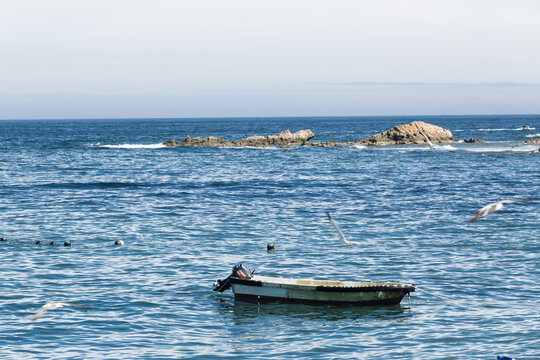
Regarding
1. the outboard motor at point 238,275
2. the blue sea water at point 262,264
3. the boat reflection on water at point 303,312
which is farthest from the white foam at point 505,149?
the outboard motor at point 238,275

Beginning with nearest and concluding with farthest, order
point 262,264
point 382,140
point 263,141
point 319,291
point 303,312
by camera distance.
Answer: point 303,312 → point 319,291 → point 262,264 → point 382,140 → point 263,141

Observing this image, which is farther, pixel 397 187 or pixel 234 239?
pixel 397 187

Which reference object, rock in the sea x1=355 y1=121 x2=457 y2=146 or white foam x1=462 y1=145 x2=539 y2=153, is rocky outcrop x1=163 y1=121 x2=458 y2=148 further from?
white foam x1=462 y1=145 x2=539 y2=153

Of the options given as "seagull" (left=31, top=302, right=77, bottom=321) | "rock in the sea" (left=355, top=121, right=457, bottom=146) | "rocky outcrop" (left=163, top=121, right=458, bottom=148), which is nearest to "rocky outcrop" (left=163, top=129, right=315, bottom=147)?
"rocky outcrop" (left=163, top=121, right=458, bottom=148)

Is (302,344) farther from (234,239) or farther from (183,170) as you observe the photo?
(183,170)

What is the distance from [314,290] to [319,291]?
6.6 inches

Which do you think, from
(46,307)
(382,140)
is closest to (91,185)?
(46,307)

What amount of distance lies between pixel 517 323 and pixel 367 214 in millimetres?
20982

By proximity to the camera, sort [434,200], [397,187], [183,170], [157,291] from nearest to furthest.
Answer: [157,291], [434,200], [397,187], [183,170]

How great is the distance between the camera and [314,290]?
22328 mm

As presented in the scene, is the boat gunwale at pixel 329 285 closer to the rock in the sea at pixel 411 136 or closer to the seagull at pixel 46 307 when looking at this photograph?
the seagull at pixel 46 307

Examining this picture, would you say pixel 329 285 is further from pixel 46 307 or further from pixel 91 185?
pixel 91 185

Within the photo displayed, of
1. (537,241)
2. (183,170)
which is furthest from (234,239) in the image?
(183,170)

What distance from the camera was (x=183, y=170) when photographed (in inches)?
2899
